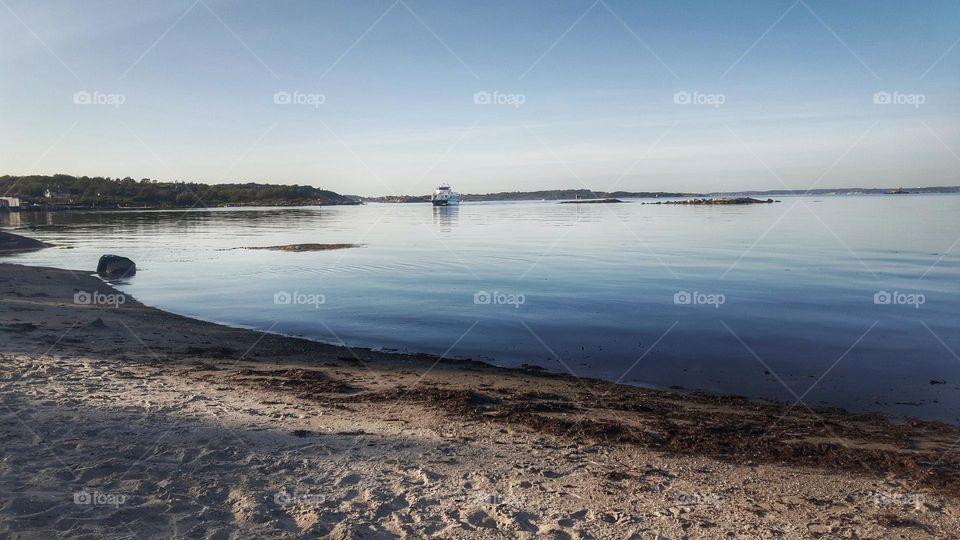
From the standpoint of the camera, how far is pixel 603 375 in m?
11.2

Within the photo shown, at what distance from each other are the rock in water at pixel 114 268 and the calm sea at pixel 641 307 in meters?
0.74

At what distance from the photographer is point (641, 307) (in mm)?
17578

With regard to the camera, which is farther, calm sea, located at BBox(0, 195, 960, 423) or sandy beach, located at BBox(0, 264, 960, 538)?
calm sea, located at BBox(0, 195, 960, 423)

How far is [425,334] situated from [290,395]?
5.68 metres

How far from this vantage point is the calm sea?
11320 mm

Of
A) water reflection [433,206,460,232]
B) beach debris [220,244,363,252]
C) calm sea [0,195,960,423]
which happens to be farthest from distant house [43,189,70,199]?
beach debris [220,244,363,252]

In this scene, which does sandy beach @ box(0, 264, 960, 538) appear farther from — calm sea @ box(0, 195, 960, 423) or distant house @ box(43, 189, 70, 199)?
distant house @ box(43, 189, 70, 199)

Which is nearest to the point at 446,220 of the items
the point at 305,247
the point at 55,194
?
the point at 305,247

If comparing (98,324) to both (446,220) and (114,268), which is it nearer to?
(114,268)

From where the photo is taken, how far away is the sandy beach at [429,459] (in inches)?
210

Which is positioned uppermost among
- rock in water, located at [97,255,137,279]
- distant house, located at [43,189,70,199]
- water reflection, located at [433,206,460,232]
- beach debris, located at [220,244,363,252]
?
distant house, located at [43,189,70,199]

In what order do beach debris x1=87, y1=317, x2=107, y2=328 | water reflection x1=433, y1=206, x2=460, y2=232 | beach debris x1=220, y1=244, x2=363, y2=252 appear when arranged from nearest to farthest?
beach debris x1=87, y1=317, x2=107, y2=328 < beach debris x1=220, y1=244, x2=363, y2=252 < water reflection x1=433, y1=206, x2=460, y2=232

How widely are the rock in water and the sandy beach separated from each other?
1558cm

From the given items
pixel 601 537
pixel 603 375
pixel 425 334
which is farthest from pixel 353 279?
pixel 601 537
